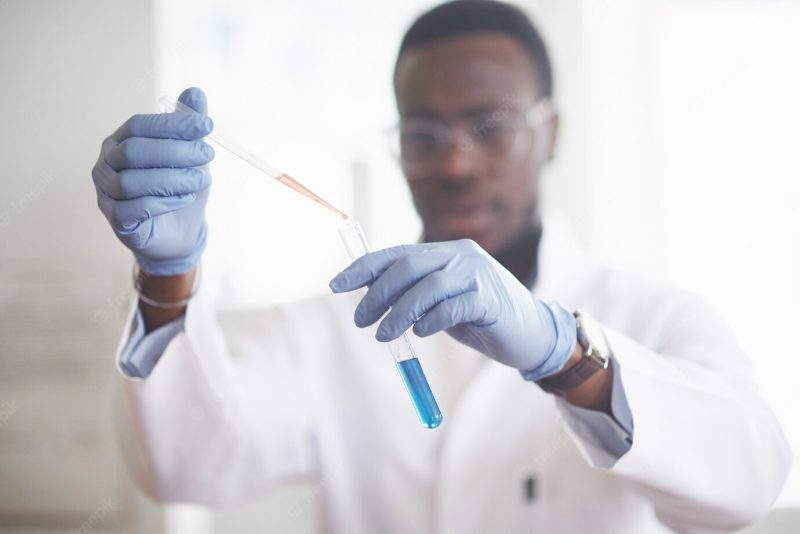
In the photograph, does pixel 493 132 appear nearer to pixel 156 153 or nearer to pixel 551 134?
pixel 551 134

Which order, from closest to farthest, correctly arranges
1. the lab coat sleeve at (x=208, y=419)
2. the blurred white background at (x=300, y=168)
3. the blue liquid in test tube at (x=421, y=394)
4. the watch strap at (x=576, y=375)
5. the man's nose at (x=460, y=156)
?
the blue liquid in test tube at (x=421, y=394)
the watch strap at (x=576, y=375)
the lab coat sleeve at (x=208, y=419)
the man's nose at (x=460, y=156)
the blurred white background at (x=300, y=168)

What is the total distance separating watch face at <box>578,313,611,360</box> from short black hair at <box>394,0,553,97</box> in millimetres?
504

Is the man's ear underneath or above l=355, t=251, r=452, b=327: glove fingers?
above

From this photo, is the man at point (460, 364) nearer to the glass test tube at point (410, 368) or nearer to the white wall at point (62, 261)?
the glass test tube at point (410, 368)

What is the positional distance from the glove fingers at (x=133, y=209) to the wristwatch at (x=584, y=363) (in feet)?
1.25

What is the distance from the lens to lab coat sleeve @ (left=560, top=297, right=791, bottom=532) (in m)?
0.57

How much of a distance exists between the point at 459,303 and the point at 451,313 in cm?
1

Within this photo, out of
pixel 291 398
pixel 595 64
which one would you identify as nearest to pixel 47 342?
pixel 291 398

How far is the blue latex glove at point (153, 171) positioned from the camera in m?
0.54

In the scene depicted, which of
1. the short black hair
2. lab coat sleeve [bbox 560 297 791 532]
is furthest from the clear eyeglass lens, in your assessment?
lab coat sleeve [bbox 560 297 791 532]

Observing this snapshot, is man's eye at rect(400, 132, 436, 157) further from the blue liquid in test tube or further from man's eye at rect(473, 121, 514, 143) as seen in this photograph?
the blue liquid in test tube

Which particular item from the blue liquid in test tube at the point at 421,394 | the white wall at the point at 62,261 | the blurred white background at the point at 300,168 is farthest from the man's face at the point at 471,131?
the white wall at the point at 62,261

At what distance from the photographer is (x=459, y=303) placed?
0.50 m

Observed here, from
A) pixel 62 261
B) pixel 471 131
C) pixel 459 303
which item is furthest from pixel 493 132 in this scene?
pixel 62 261
